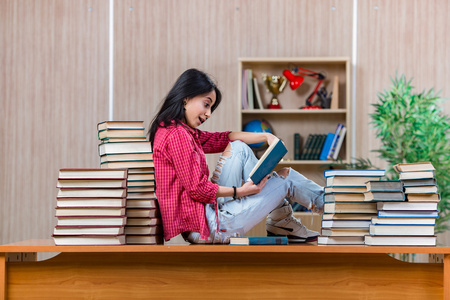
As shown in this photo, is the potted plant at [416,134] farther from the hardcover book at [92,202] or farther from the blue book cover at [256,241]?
the hardcover book at [92,202]

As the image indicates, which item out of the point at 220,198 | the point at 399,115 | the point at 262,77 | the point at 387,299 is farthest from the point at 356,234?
the point at 262,77

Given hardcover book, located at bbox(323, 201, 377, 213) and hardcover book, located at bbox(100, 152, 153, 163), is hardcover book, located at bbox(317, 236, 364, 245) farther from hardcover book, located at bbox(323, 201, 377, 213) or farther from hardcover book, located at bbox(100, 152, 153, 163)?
hardcover book, located at bbox(100, 152, 153, 163)

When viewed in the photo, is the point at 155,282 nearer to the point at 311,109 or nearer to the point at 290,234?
the point at 290,234

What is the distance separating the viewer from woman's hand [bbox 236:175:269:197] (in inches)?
89.0

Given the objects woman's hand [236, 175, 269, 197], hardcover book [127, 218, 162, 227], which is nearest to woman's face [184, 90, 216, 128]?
woman's hand [236, 175, 269, 197]

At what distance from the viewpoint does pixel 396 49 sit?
498 cm

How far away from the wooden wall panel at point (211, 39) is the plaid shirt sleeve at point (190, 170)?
2.78 metres

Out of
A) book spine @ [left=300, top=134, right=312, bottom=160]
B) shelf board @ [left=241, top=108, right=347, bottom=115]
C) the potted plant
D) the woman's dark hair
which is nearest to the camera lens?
the woman's dark hair

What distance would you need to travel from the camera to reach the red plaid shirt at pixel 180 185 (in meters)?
2.23

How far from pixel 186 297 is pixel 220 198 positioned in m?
0.51

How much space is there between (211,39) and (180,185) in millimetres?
2993

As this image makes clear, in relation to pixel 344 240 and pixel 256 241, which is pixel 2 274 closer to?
→ pixel 256 241

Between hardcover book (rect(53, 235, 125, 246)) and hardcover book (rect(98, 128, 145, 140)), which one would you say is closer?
hardcover book (rect(53, 235, 125, 246))

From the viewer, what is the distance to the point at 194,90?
8.11ft
